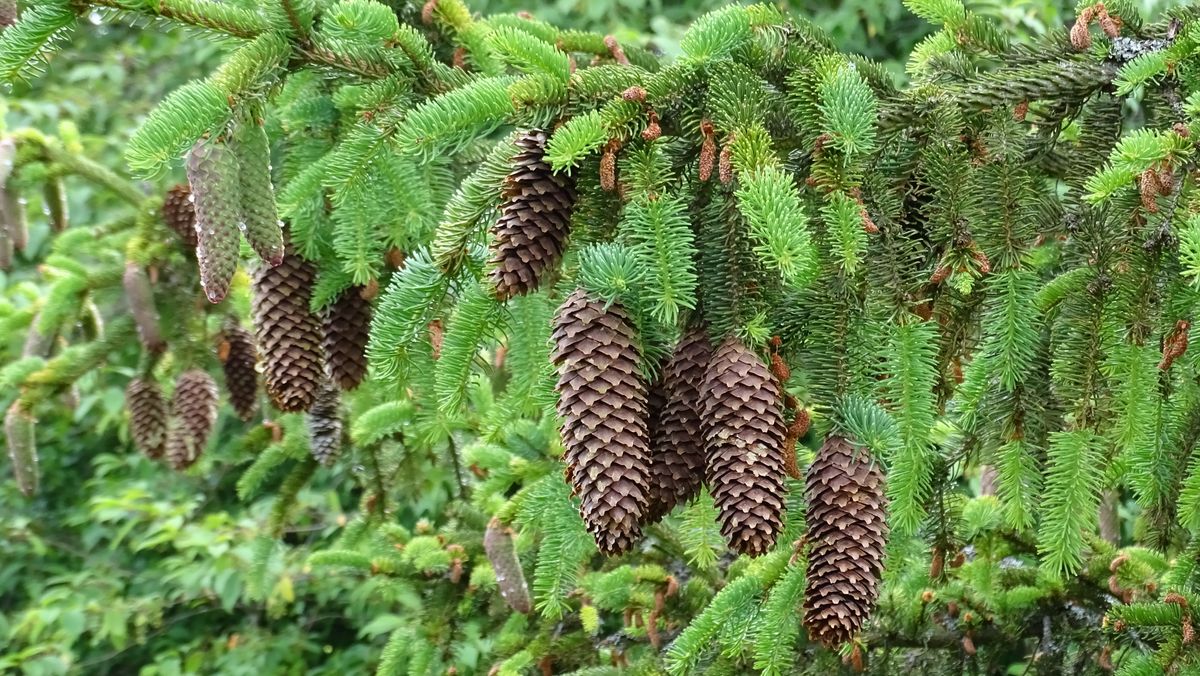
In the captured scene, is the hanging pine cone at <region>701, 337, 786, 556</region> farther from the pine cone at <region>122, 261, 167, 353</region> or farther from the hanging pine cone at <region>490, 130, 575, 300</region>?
the pine cone at <region>122, 261, 167, 353</region>

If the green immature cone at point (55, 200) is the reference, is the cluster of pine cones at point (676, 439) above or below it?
below

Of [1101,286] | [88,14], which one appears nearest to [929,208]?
[1101,286]

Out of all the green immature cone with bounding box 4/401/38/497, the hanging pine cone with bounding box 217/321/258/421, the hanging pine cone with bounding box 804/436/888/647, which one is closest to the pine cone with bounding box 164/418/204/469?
the hanging pine cone with bounding box 217/321/258/421

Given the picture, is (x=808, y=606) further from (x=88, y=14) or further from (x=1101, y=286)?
→ (x=88, y=14)

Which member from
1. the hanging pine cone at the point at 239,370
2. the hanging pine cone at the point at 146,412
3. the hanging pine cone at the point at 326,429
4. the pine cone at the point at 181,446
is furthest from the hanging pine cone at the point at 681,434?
the hanging pine cone at the point at 146,412

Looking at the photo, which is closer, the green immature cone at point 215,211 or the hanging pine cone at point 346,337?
the green immature cone at point 215,211

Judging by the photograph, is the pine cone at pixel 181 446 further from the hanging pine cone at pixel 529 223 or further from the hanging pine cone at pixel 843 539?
the hanging pine cone at pixel 843 539

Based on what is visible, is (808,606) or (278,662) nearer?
(808,606)
